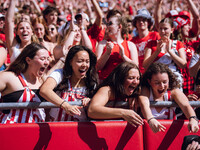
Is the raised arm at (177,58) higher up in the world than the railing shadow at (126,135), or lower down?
higher up

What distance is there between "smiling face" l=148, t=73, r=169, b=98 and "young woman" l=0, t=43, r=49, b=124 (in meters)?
1.25

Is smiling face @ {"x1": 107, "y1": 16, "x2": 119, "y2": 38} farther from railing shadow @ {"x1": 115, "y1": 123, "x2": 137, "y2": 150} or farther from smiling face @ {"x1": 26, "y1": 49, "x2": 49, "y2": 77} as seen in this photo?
railing shadow @ {"x1": 115, "y1": 123, "x2": 137, "y2": 150}

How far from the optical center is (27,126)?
281cm

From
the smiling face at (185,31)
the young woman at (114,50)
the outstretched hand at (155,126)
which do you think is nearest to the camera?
the outstretched hand at (155,126)

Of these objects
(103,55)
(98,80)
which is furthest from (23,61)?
(103,55)

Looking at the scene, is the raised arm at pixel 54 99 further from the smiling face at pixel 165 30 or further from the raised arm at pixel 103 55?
the smiling face at pixel 165 30

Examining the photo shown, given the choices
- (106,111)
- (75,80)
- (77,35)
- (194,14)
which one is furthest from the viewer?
(194,14)

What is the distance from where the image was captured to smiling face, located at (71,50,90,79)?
131 inches

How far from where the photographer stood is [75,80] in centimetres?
338

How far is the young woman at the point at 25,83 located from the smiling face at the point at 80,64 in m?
0.35

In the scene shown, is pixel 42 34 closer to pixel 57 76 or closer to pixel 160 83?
pixel 57 76

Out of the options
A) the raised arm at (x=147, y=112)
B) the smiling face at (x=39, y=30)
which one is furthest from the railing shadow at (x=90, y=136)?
the smiling face at (x=39, y=30)

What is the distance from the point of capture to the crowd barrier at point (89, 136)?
9.19 feet

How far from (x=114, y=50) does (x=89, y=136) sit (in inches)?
68.3
